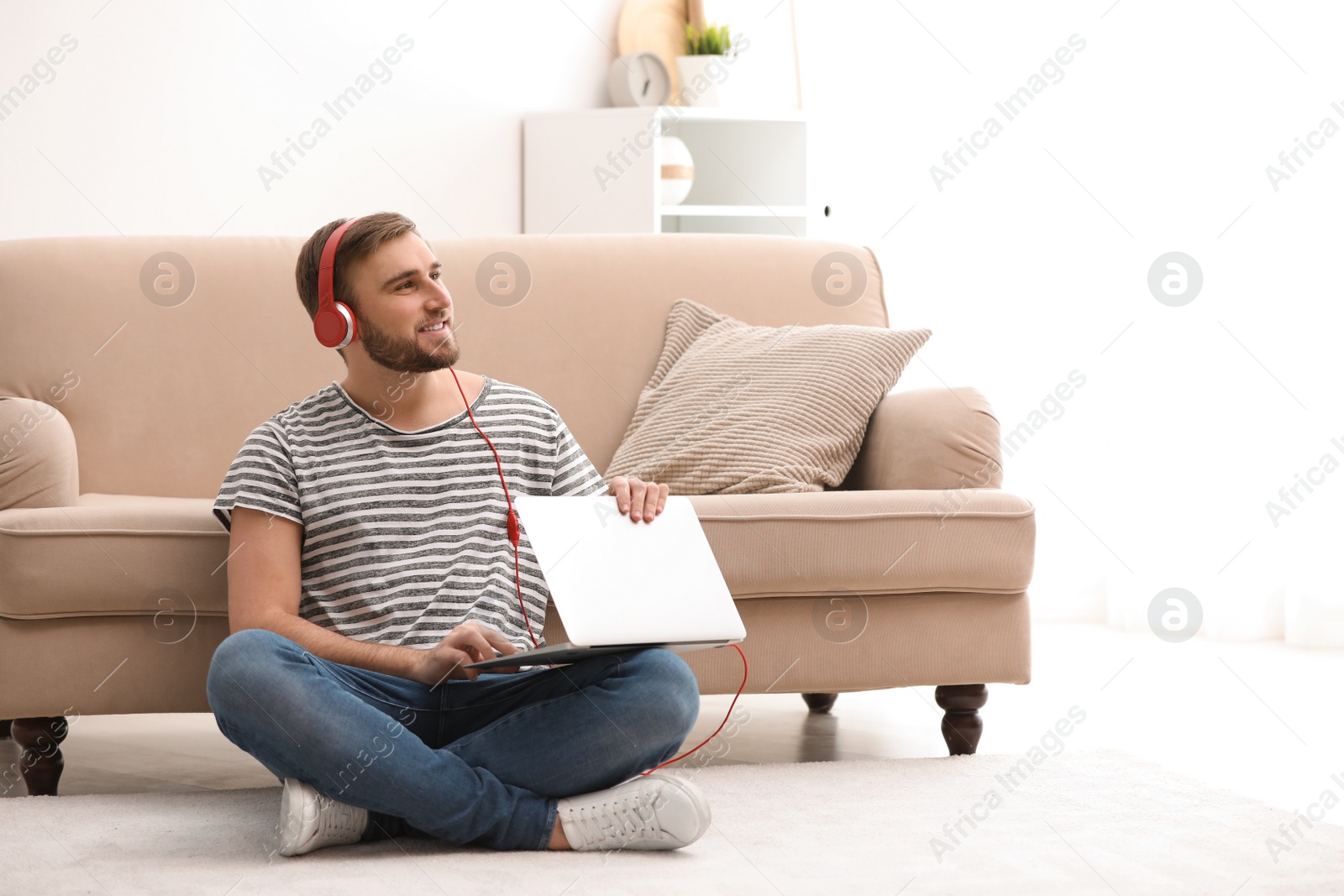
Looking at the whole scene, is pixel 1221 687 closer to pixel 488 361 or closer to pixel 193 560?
pixel 488 361

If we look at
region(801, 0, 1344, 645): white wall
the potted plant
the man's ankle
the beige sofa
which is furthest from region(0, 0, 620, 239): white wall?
the man's ankle

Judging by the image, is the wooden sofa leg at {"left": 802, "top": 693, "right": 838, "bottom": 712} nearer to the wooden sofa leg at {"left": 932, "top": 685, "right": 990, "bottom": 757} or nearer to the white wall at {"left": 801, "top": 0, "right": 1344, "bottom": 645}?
the wooden sofa leg at {"left": 932, "top": 685, "right": 990, "bottom": 757}

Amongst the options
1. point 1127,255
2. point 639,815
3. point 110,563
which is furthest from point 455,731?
point 1127,255

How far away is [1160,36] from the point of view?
343cm

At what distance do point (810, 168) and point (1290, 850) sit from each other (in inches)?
104

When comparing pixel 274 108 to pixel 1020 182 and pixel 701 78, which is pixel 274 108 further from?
pixel 1020 182

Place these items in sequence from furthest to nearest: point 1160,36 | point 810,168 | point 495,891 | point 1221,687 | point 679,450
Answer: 1. point 810,168
2. point 1160,36
3. point 1221,687
4. point 679,450
5. point 495,891

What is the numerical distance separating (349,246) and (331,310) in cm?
8

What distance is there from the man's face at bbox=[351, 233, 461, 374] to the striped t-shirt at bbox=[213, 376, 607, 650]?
0.09 m

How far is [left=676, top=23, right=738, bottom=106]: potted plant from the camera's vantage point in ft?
12.5

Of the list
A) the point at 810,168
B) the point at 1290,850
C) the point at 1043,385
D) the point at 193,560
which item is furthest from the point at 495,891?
the point at 810,168

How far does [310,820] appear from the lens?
4.70ft

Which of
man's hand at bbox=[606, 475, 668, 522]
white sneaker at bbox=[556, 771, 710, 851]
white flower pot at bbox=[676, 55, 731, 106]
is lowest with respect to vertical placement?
white sneaker at bbox=[556, 771, 710, 851]

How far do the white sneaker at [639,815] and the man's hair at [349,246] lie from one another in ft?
2.00
